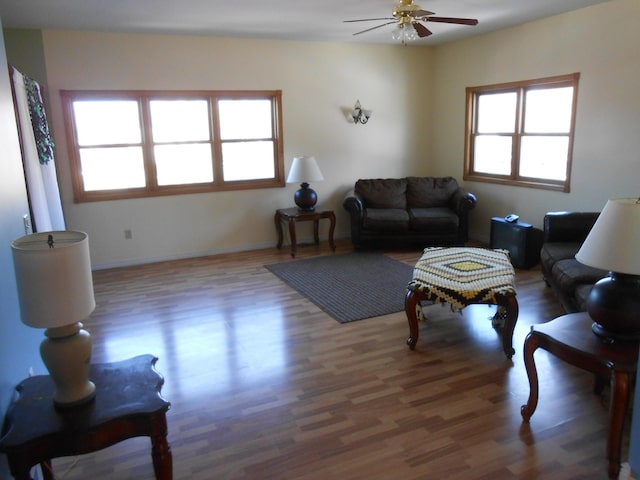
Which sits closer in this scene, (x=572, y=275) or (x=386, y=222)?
(x=572, y=275)

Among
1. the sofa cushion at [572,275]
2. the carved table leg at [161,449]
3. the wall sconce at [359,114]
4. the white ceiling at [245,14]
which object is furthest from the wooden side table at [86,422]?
the wall sconce at [359,114]

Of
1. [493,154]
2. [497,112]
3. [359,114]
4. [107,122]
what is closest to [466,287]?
[493,154]

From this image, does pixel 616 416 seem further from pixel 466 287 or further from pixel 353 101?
pixel 353 101

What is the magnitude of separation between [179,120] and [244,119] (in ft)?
2.71

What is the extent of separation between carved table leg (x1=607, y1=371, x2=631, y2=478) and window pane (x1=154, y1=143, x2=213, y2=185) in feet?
16.8

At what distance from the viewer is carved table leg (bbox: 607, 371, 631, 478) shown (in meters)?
2.08

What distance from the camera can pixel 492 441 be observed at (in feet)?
7.91

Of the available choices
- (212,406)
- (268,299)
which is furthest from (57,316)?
(268,299)

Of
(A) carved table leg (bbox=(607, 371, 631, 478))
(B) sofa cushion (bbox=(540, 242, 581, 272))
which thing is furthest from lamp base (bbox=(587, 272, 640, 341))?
(B) sofa cushion (bbox=(540, 242, 581, 272))

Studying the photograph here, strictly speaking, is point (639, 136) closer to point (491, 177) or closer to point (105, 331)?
point (491, 177)

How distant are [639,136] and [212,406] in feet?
14.6

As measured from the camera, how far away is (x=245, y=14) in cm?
473

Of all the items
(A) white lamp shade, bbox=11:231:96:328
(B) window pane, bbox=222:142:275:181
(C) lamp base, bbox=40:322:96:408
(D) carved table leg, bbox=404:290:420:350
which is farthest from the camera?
(B) window pane, bbox=222:142:275:181

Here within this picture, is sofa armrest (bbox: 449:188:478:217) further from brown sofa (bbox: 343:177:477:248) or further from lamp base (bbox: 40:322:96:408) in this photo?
lamp base (bbox: 40:322:96:408)
